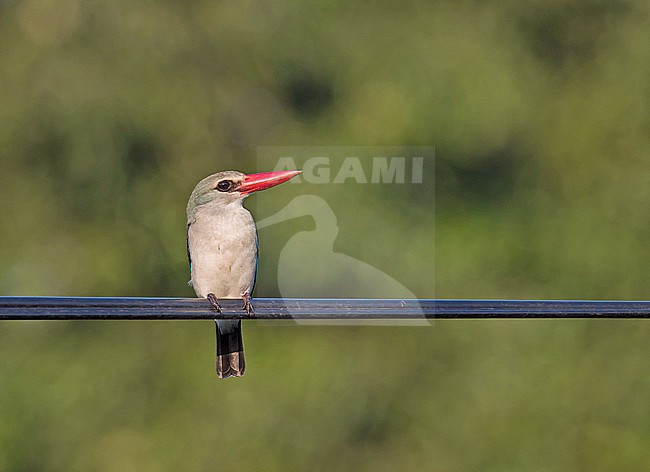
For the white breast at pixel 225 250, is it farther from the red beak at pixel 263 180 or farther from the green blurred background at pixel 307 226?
the green blurred background at pixel 307 226

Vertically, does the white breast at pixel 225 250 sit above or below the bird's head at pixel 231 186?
below

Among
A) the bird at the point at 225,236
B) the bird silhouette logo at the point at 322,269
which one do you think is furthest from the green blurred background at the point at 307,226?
the bird at the point at 225,236

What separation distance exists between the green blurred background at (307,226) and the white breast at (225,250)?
13.1 feet

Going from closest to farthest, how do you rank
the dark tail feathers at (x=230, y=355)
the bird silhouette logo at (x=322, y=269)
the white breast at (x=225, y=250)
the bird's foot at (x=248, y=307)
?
the bird's foot at (x=248, y=307) < the white breast at (x=225, y=250) < the dark tail feathers at (x=230, y=355) < the bird silhouette logo at (x=322, y=269)

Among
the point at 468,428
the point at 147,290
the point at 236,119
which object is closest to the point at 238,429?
the point at 147,290

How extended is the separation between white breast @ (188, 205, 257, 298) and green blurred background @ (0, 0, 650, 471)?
13.1ft

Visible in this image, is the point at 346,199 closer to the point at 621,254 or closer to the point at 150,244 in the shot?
the point at 150,244

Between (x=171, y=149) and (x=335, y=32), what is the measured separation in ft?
6.06

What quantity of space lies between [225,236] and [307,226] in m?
4.54

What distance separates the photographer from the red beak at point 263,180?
13.8ft

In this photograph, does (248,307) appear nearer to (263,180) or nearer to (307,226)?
(263,180)

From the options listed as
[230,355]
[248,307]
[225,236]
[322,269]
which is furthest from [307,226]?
[248,307]

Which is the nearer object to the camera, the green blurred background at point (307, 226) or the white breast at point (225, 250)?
the white breast at point (225, 250)

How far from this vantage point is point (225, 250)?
13.8ft
